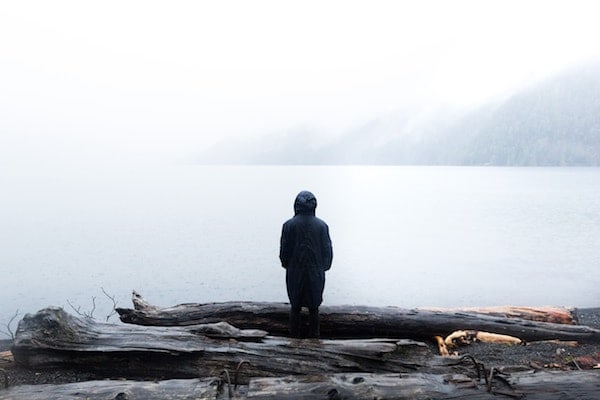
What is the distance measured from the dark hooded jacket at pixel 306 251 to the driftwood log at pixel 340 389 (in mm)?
Result: 2809

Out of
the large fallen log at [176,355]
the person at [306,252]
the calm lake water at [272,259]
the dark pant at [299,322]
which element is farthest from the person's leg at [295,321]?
the calm lake water at [272,259]

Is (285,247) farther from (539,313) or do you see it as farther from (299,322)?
(539,313)

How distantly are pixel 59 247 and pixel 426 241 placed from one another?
29468mm

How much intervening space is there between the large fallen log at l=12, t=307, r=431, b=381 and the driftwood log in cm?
149

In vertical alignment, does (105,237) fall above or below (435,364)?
above

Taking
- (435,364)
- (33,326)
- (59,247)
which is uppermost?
(59,247)

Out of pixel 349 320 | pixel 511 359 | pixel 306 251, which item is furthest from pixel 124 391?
pixel 511 359

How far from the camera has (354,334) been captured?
25.1ft

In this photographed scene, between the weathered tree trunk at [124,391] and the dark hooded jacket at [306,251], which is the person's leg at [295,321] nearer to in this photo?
the dark hooded jacket at [306,251]

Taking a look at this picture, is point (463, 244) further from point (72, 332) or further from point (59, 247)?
point (72, 332)

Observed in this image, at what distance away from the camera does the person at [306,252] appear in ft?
21.6

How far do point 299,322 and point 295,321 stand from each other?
0.09m

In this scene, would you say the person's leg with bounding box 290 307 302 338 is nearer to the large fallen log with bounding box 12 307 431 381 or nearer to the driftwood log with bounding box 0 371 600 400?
the large fallen log with bounding box 12 307 431 381

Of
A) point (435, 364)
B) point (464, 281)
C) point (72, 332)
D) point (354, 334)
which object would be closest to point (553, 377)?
point (435, 364)
